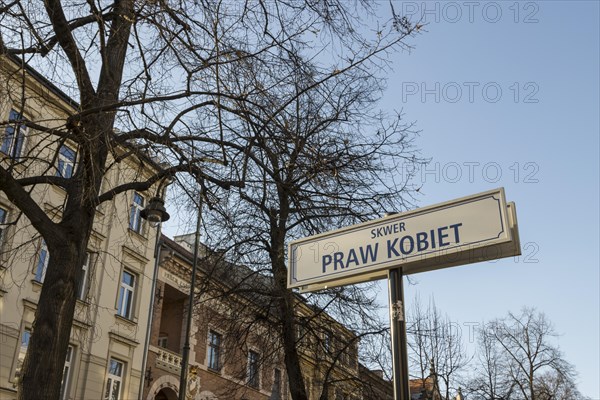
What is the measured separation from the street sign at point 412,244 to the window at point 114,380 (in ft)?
57.4

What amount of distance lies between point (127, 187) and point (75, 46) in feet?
5.56

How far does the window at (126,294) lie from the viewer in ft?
67.8

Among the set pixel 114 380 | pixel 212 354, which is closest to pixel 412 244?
pixel 114 380

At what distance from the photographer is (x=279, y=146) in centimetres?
698

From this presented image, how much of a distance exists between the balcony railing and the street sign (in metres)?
20.2

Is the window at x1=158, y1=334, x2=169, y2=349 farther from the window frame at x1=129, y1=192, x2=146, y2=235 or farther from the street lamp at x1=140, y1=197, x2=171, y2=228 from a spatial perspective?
the street lamp at x1=140, y1=197, x2=171, y2=228

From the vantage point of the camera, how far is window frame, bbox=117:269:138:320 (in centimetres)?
2058

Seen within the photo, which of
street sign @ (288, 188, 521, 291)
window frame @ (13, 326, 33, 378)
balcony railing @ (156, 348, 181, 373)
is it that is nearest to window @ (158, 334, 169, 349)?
balcony railing @ (156, 348, 181, 373)

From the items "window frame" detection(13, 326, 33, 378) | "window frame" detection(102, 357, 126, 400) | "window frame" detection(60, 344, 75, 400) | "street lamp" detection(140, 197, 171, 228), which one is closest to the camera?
"street lamp" detection(140, 197, 171, 228)

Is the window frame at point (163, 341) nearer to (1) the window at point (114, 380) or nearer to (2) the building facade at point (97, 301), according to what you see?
(2) the building facade at point (97, 301)

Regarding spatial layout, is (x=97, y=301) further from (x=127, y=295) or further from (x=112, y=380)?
(x=127, y=295)

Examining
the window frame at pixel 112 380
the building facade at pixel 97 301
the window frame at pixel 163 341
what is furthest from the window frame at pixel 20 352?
the window frame at pixel 163 341

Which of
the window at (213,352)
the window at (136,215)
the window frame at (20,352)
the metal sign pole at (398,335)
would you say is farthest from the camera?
the window at (213,352)

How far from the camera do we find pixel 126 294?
2105cm
